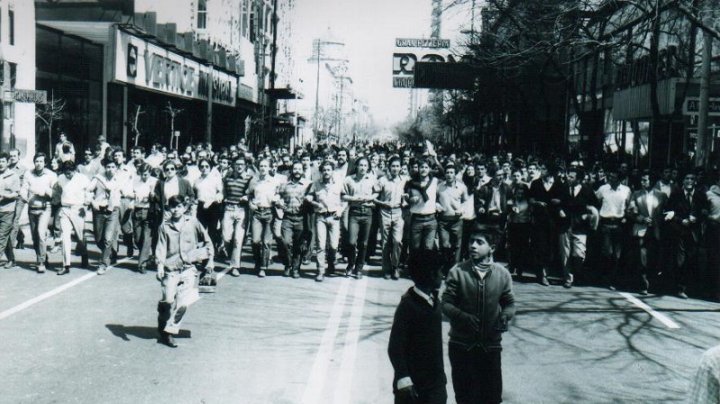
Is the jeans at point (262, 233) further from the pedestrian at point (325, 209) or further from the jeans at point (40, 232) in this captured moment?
the jeans at point (40, 232)

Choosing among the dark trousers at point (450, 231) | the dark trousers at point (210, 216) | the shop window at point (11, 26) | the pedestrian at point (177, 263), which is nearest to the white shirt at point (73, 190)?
the dark trousers at point (210, 216)

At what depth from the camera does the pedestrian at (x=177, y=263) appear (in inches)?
323

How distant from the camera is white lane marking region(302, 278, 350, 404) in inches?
257

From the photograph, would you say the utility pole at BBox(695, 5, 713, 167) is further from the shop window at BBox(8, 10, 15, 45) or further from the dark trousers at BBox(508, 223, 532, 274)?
the shop window at BBox(8, 10, 15, 45)

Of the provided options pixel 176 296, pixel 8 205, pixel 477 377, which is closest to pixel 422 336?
pixel 477 377

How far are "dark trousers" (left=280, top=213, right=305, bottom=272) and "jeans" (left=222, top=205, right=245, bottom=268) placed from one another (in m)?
0.68

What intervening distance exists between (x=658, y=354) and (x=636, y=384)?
126cm

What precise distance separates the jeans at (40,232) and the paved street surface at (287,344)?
485 mm

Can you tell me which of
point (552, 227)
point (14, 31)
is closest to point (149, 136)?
point (14, 31)

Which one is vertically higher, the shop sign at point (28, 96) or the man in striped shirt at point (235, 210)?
the shop sign at point (28, 96)

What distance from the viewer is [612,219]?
12.5m

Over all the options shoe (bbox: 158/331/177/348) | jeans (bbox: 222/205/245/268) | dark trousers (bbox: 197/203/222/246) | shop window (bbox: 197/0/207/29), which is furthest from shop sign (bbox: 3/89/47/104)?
shop window (bbox: 197/0/207/29)

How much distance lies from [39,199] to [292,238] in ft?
12.7

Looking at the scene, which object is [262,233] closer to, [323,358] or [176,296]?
[176,296]
